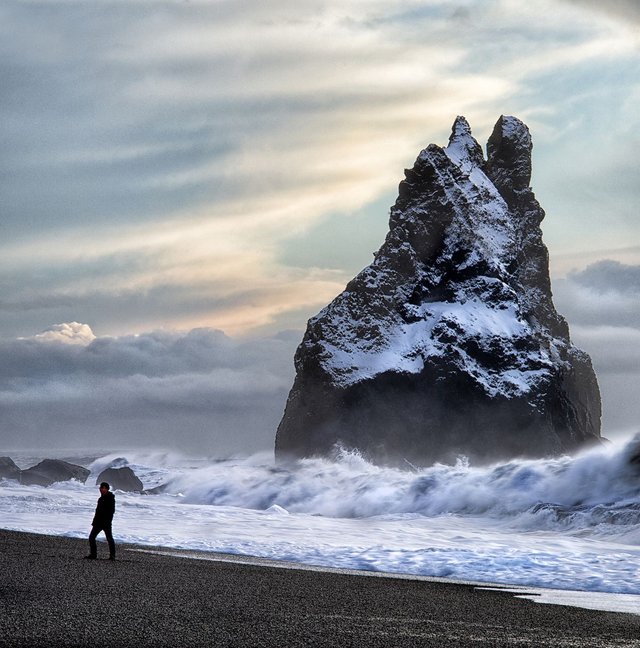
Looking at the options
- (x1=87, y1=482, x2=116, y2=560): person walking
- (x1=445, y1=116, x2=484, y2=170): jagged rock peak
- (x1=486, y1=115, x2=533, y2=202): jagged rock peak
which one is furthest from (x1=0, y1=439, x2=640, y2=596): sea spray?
(x1=486, y1=115, x2=533, y2=202): jagged rock peak

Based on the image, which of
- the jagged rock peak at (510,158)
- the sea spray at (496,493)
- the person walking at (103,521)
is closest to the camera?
the person walking at (103,521)

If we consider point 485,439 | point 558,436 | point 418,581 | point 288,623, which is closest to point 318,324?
point 485,439

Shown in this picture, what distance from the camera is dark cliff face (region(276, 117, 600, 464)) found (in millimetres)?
87312

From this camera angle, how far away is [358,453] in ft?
281

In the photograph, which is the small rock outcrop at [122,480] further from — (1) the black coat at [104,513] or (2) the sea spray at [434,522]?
(1) the black coat at [104,513]

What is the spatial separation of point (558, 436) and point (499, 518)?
57.5m

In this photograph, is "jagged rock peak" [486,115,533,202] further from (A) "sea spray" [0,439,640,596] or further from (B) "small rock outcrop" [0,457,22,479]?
(A) "sea spray" [0,439,640,596]

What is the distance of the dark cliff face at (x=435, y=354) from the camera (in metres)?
87.3

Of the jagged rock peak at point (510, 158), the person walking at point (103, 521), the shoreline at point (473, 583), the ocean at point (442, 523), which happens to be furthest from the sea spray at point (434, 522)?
the jagged rock peak at point (510, 158)

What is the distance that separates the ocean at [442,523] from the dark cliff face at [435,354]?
32.7 m

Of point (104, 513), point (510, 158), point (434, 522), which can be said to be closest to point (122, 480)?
point (434, 522)

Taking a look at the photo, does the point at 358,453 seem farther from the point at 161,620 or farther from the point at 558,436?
the point at 161,620

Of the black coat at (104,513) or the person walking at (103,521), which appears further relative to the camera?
the black coat at (104,513)

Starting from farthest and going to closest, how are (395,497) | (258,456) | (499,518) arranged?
(258,456) → (395,497) → (499,518)
